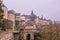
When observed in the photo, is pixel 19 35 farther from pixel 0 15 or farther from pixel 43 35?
pixel 0 15

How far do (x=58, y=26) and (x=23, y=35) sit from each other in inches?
225

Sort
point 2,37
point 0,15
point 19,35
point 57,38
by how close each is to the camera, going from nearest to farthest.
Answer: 1. point 2,37
2. point 0,15
3. point 57,38
4. point 19,35

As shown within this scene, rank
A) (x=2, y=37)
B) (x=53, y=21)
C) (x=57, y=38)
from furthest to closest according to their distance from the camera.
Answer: (x=53, y=21) < (x=57, y=38) < (x=2, y=37)

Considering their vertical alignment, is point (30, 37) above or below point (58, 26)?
below

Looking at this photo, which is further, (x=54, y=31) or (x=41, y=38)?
(x=41, y=38)

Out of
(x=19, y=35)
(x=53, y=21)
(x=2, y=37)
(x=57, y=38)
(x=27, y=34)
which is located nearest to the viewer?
Result: (x=2, y=37)

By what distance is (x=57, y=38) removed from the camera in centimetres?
1703

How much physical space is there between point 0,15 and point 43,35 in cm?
520

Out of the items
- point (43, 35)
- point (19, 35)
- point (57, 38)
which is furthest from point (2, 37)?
point (19, 35)

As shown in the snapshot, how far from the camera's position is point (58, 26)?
1748 cm

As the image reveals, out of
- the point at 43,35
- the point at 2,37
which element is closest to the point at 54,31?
the point at 43,35

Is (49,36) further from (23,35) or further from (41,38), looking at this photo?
(23,35)

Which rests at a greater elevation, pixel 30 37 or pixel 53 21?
pixel 53 21

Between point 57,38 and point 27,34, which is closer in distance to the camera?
point 57,38
